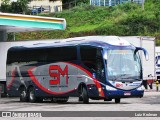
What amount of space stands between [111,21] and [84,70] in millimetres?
44108

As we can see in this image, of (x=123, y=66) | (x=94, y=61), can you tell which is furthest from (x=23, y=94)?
(x=123, y=66)

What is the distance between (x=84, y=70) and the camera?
30.1 m

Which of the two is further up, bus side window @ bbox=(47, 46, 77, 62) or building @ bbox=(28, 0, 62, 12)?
building @ bbox=(28, 0, 62, 12)

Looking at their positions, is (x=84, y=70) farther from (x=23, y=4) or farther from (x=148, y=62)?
(x=23, y=4)

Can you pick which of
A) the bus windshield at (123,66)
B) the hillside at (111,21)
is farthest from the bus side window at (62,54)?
the hillside at (111,21)

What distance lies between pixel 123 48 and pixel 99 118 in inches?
414

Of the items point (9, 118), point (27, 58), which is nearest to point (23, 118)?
point (9, 118)

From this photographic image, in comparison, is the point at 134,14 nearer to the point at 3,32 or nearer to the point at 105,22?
the point at 105,22

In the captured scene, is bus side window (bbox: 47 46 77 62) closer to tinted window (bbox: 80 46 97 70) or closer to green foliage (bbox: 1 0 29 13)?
tinted window (bbox: 80 46 97 70)

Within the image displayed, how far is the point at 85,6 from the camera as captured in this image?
8188 centimetres

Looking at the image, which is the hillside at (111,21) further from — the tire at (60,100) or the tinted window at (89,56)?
the tinted window at (89,56)

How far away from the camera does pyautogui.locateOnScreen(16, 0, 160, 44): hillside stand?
69.9m

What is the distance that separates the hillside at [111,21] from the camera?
69.9 metres

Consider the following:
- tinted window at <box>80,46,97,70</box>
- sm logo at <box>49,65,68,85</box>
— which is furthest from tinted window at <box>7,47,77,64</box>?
tinted window at <box>80,46,97,70</box>
